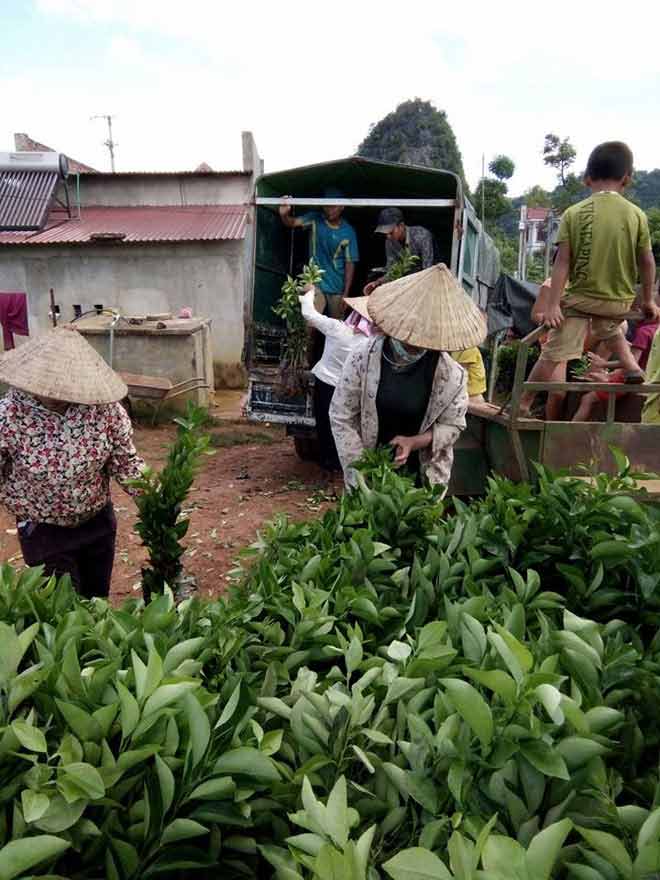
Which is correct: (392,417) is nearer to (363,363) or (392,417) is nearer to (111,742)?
(363,363)

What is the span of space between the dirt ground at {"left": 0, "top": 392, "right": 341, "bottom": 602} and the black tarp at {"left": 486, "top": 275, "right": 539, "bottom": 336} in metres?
4.87

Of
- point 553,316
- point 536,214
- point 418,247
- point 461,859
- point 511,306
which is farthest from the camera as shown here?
point 536,214

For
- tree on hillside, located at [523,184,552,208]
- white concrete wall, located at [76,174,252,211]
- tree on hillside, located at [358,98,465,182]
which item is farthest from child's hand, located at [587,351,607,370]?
tree on hillside, located at [523,184,552,208]

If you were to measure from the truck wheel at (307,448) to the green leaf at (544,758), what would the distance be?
6.52m

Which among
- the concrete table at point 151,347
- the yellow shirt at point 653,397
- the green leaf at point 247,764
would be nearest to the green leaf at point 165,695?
the green leaf at point 247,764

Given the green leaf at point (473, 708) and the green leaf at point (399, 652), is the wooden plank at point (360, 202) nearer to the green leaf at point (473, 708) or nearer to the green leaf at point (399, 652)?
the green leaf at point (399, 652)

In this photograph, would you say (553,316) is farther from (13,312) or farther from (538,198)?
(538,198)

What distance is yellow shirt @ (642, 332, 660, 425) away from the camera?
357 centimetres

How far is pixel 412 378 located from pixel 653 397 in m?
1.42

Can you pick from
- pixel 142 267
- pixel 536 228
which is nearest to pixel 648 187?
pixel 536 228

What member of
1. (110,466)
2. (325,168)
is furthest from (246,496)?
(110,466)

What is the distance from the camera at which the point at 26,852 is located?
0.82 metres

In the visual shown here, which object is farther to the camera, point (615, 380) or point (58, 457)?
point (615, 380)

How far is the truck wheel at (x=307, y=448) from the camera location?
7.52 m
